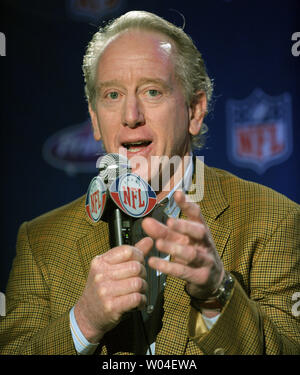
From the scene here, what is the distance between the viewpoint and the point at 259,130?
8.33ft

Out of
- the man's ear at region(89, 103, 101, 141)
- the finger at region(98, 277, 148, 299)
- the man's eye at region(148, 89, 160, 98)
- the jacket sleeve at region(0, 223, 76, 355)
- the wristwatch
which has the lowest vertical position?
the jacket sleeve at region(0, 223, 76, 355)

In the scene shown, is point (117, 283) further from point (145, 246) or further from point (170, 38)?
point (170, 38)

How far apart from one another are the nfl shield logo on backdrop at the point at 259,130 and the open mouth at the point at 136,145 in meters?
0.96

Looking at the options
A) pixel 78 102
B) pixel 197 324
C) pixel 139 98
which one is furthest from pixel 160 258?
pixel 78 102

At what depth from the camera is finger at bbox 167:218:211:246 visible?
983 mm

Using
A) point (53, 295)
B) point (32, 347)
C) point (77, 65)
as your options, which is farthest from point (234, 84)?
point (32, 347)

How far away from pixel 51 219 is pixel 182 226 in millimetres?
909

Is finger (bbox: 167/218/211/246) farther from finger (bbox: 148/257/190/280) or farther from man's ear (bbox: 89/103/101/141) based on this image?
man's ear (bbox: 89/103/101/141)

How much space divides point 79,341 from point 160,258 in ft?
0.99

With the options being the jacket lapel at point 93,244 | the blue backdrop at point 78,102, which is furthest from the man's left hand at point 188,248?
the blue backdrop at point 78,102

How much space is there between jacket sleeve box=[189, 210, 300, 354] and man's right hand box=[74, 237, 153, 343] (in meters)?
0.21

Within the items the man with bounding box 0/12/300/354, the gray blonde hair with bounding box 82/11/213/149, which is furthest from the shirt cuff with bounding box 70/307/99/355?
the gray blonde hair with bounding box 82/11/213/149

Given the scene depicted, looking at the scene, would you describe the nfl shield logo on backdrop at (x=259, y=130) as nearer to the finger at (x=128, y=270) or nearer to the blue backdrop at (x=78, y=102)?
the blue backdrop at (x=78, y=102)

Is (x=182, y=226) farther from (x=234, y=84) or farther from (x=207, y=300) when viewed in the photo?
(x=234, y=84)
